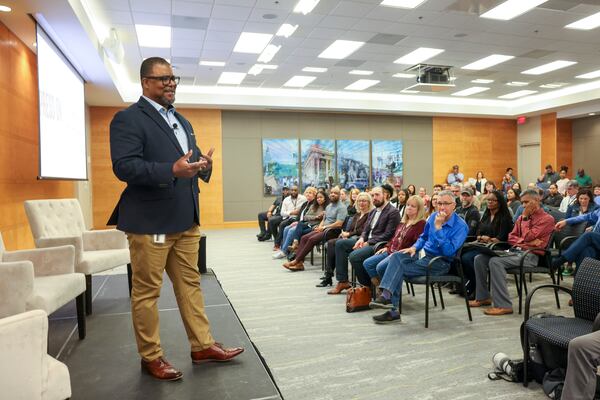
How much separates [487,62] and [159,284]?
9.51 m

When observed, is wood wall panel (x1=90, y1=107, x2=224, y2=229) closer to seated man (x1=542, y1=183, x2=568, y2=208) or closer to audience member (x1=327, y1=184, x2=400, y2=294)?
audience member (x1=327, y1=184, x2=400, y2=294)

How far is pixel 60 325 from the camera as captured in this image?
3.54 metres

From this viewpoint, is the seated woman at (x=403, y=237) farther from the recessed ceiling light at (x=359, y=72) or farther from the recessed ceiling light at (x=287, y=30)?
the recessed ceiling light at (x=359, y=72)

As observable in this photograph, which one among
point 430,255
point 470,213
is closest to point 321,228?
point 470,213

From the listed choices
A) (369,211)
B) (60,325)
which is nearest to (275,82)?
(369,211)

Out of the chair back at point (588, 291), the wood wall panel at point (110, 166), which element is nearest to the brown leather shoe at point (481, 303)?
the chair back at point (588, 291)

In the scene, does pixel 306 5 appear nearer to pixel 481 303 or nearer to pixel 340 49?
pixel 340 49

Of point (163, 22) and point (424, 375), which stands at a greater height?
point (163, 22)

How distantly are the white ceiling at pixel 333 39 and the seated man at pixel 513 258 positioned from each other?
3509 mm

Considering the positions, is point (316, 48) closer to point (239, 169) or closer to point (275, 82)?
point (275, 82)

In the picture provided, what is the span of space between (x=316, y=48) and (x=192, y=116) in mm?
5520

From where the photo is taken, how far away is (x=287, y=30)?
23.7ft

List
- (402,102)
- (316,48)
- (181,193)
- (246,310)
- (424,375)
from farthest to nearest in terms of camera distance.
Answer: (402,102), (316,48), (246,310), (424,375), (181,193)

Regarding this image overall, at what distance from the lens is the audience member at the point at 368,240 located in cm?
466
